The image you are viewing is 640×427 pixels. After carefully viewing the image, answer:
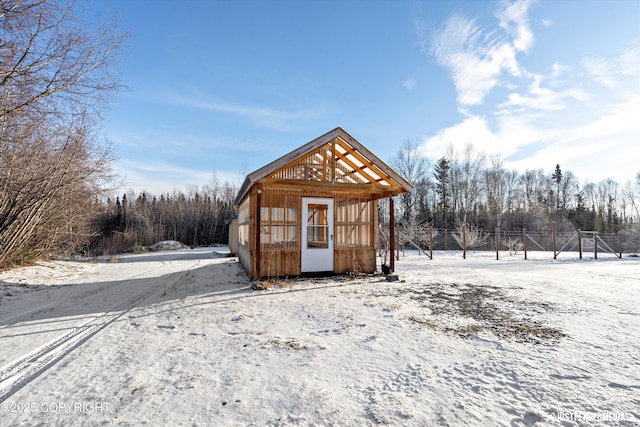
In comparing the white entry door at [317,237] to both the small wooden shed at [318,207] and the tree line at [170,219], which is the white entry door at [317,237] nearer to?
the small wooden shed at [318,207]

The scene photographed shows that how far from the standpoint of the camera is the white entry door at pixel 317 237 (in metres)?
8.44

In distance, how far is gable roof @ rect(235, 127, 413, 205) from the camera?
305 inches

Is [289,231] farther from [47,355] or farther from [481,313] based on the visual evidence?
[47,355]

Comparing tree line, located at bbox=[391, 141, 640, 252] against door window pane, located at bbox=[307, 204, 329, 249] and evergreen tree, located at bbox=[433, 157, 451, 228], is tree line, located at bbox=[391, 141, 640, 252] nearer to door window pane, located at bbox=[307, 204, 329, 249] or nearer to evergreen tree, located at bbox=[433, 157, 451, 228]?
evergreen tree, located at bbox=[433, 157, 451, 228]

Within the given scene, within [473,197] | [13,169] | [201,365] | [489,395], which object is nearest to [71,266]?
[13,169]

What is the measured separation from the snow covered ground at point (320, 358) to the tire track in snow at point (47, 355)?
0.02m

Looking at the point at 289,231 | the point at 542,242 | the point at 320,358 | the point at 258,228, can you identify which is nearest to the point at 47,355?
the point at 320,358

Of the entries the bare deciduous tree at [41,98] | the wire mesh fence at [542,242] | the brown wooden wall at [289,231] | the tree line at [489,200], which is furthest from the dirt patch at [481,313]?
the tree line at [489,200]

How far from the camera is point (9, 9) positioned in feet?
14.8

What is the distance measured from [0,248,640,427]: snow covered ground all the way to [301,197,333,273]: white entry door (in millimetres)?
1826

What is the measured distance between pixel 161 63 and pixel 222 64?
5.74 ft

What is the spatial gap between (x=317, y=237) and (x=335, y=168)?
207cm

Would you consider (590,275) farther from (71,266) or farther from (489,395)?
(71,266)

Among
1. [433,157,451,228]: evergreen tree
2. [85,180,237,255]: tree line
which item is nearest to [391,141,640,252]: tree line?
[433,157,451,228]: evergreen tree
